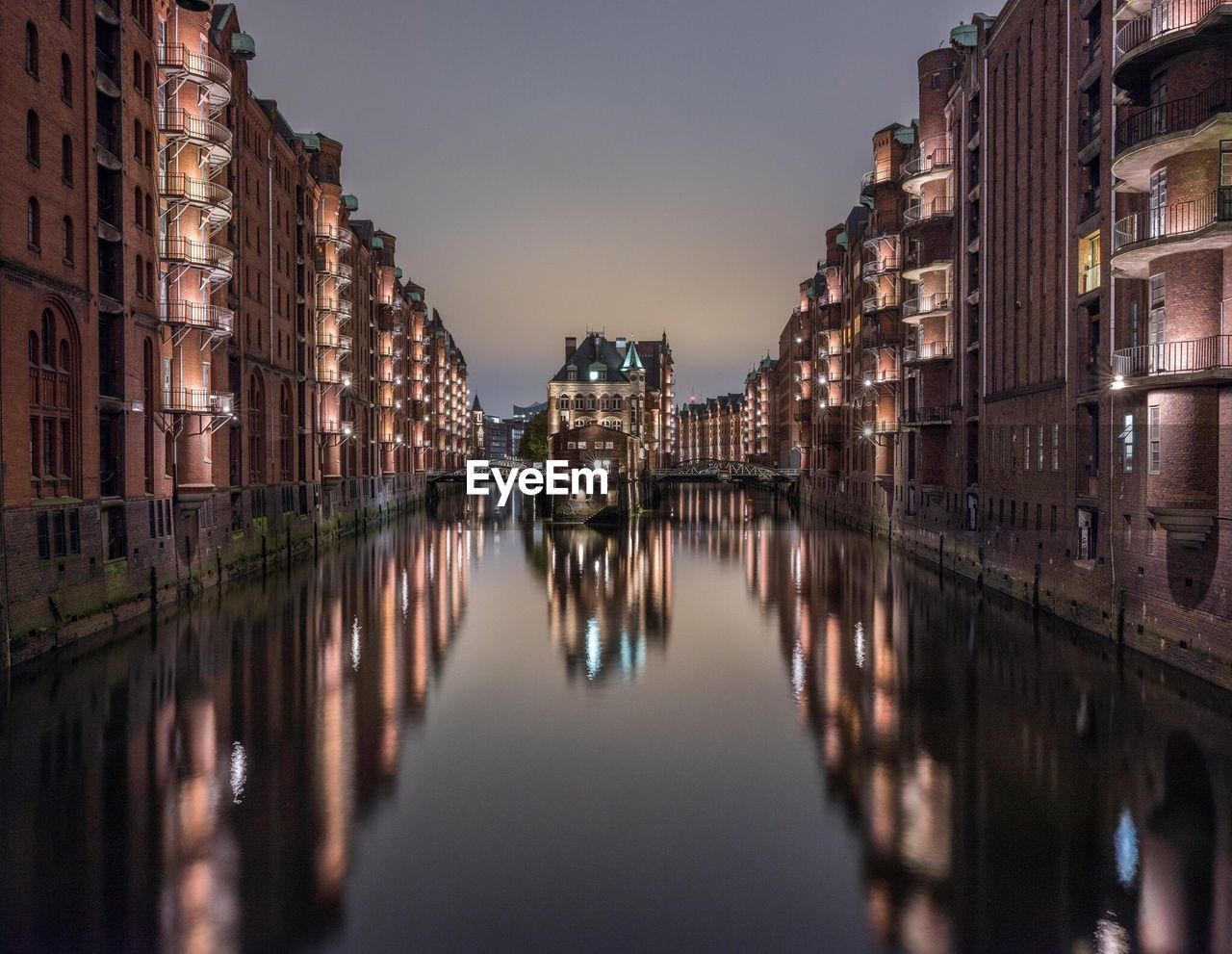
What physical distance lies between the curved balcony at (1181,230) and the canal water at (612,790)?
9.85 m

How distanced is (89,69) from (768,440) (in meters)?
134

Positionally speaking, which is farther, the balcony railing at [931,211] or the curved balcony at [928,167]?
the curved balcony at [928,167]

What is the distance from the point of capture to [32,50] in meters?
24.3

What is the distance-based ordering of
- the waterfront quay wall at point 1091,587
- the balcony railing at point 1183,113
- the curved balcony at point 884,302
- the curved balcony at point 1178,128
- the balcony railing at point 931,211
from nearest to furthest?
the curved balcony at point 1178,128 < the balcony railing at point 1183,113 < the waterfront quay wall at point 1091,587 < the balcony railing at point 931,211 < the curved balcony at point 884,302

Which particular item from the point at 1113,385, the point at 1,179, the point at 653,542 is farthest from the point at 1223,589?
the point at 653,542

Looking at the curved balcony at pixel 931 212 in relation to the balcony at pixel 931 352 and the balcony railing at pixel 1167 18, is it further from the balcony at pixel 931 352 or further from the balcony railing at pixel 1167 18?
the balcony railing at pixel 1167 18

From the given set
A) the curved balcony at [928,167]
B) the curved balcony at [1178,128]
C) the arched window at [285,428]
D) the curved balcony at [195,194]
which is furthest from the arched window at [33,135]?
the curved balcony at [928,167]

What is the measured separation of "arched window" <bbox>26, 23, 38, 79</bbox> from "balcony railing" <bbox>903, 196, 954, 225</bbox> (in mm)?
36826

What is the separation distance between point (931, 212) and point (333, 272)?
36042 mm

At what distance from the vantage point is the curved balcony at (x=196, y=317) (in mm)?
32875

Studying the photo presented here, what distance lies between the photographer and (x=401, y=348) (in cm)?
9225

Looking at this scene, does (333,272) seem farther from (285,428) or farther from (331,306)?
(285,428)

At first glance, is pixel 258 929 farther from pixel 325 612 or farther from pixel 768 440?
pixel 768 440

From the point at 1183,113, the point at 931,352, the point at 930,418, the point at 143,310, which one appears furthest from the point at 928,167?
the point at 143,310
